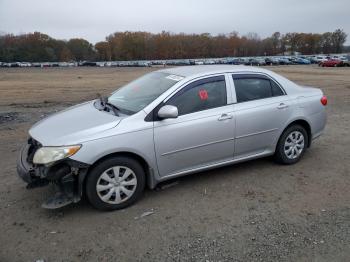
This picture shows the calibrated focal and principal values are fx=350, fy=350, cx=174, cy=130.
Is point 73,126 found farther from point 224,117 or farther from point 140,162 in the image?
point 224,117

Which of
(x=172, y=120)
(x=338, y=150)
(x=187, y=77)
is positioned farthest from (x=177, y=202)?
(x=338, y=150)

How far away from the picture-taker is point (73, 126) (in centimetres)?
416

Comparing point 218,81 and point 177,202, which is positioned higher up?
point 218,81

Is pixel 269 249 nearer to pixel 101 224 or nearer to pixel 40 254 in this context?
pixel 101 224

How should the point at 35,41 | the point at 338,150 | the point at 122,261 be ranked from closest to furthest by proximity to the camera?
the point at 122,261 < the point at 338,150 < the point at 35,41

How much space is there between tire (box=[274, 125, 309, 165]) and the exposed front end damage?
3.04 meters

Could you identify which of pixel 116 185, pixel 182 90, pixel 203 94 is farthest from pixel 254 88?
pixel 116 185

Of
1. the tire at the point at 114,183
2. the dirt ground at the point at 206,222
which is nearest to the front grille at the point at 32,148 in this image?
the dirt ground at the point at 206,222

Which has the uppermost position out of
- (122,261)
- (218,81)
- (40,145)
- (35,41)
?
(35,41)

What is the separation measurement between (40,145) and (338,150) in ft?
16.5

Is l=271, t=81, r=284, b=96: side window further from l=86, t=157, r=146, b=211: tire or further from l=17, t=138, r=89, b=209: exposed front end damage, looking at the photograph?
l=17, t=138, r=89, b=209: exposed front end damage

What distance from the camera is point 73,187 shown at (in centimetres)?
396

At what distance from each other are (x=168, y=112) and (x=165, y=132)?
0.90 ft

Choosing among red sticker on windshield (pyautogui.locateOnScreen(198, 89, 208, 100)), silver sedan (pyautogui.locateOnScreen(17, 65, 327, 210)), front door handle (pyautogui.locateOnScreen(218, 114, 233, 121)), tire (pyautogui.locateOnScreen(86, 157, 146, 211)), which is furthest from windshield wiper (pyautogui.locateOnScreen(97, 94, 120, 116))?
front door handle (pyautogui.locateOnScreen(218, 114, 233, 121))
